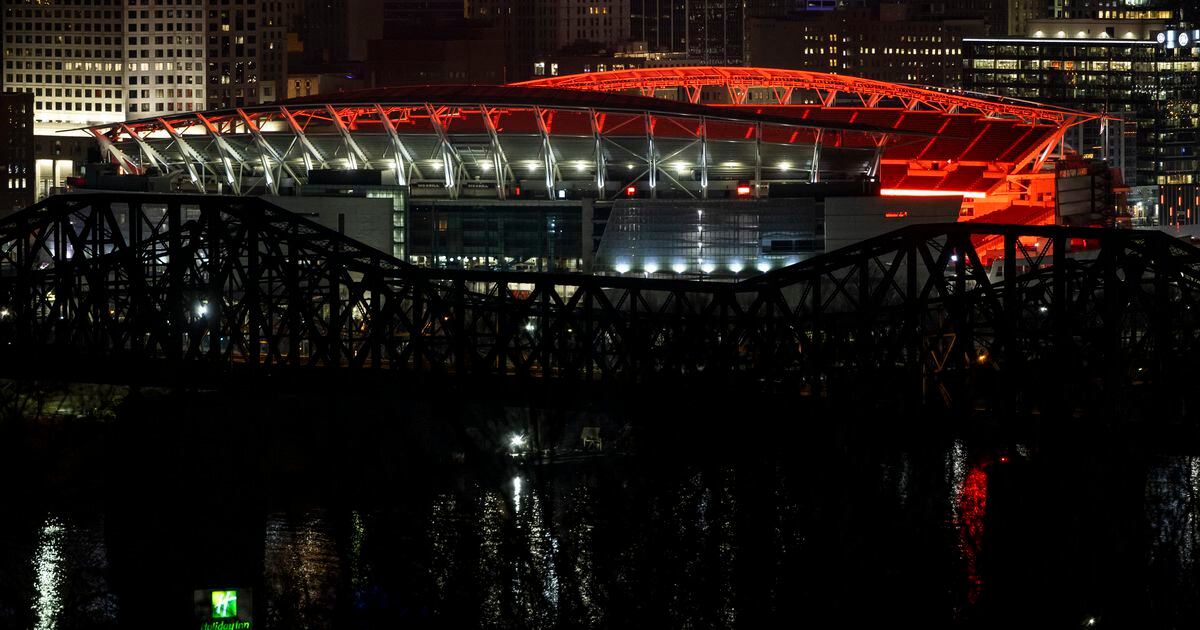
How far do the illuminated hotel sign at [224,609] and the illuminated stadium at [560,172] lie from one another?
79.2 m

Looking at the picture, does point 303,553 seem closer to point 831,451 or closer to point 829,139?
point 831,451

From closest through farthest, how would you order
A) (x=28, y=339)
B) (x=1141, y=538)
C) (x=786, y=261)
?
(x=1141, y=538)
(x=28, y=339)
(x=786, y=261)

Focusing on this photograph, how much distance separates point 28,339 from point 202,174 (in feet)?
253

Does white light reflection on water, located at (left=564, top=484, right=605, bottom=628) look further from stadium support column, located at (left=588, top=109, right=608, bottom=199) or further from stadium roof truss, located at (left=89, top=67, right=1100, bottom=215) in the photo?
stadium roof truss, located at (left=89, top=67, right=1100, bottom=215)

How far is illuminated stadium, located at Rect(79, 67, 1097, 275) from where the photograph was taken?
14275 cm

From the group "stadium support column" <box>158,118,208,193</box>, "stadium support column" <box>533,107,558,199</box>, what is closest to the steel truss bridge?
"stadium support column" <box>533,107,558,199</box>

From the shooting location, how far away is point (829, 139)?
153625 mm

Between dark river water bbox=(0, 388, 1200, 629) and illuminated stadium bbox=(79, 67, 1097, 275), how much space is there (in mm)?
51405

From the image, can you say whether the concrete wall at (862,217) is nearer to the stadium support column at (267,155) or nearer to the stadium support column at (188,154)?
the stadium support column at (267,155)

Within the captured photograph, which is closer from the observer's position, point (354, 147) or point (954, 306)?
point (954, 306)

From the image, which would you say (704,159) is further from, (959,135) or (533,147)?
(959,135)

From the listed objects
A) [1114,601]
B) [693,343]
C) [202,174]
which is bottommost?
[1114,601]

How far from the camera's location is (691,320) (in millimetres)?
73562

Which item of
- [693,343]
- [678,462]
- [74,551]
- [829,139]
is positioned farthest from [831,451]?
[829,139]
